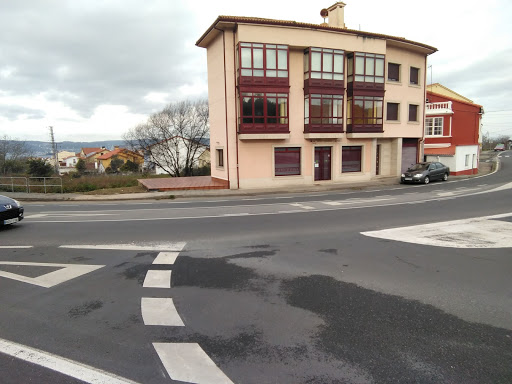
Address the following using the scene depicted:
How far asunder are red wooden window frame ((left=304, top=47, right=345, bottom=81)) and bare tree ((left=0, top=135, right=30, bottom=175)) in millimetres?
34900

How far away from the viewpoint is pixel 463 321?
13.4 ft

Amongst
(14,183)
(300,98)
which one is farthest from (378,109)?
(14,183)

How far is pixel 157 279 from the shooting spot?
5684mm

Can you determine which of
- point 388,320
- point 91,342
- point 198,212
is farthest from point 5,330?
point 198,212

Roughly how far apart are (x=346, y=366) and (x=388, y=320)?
1214 millimetres

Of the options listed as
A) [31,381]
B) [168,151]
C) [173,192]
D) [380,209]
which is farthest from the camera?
[168,151]

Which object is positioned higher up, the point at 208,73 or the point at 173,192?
the point at 208,73

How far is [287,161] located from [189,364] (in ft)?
66.6

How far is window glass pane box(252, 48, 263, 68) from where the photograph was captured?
2059cm

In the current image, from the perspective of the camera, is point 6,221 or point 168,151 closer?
point 6,221

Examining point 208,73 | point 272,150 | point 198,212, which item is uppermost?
point 208,73

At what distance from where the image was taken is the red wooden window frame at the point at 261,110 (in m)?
20.9

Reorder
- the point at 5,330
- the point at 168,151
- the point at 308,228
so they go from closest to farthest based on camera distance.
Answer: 1. the point at 5,330
2. the point at 308,228
3. the point at 168,151

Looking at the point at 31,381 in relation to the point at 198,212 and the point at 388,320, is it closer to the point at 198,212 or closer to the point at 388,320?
the point at 388,320
